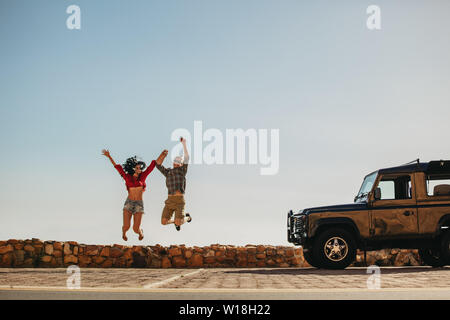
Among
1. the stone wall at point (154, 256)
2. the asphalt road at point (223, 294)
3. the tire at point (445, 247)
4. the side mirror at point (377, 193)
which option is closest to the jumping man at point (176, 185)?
the asphalt road at point (223, 294)

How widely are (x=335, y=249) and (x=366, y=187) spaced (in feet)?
6.63

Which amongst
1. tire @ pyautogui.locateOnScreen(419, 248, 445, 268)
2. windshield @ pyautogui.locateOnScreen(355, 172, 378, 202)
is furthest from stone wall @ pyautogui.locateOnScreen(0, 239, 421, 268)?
windshield @ pyautogui.locateOnScreen(355, 172, 378, 202)

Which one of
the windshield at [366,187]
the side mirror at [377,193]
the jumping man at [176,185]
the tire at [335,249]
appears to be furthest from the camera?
the windshield at [366,187]

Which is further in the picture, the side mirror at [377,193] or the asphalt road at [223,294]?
the side mirror at [377,193]

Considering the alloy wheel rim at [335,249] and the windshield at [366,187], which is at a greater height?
the windshield at [366,187]

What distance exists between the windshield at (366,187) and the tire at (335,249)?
4.35 ft

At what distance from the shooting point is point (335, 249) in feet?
41.4

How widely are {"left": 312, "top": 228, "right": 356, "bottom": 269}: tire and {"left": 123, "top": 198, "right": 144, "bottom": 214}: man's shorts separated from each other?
4.25 m

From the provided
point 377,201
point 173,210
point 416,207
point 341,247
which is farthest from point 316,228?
point 173,210

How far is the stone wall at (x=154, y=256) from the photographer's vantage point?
16438mm

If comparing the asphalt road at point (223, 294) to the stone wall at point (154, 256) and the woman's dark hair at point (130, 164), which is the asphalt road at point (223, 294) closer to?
the woman's dark hair at point (130, 164)

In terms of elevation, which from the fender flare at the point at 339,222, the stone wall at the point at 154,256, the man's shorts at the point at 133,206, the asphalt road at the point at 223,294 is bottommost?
the stone wall at the point at 154,256

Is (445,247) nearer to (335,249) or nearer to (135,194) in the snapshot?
(335,249)
